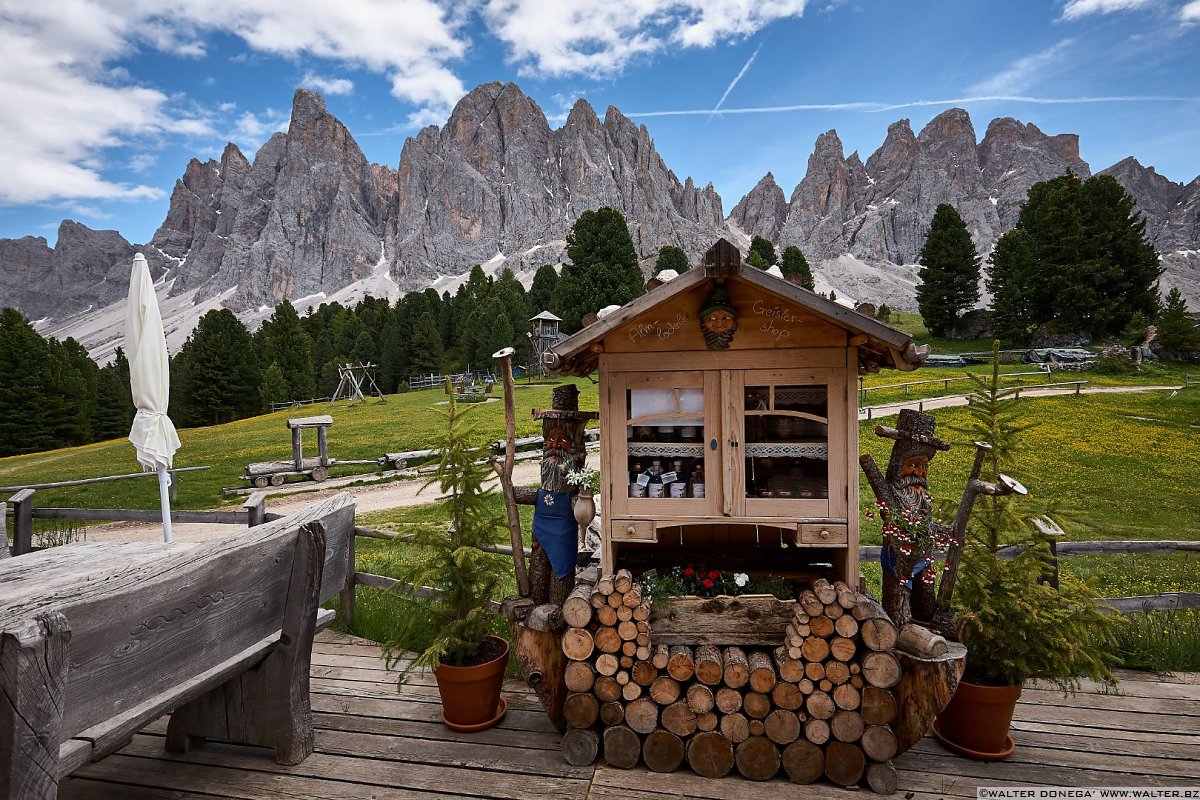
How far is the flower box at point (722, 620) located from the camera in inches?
152

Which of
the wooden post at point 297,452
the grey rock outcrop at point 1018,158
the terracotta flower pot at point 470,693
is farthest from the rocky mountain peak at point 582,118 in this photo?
the terracotta flower pot at point 470,693

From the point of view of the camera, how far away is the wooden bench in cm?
204

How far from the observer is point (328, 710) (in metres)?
4.42

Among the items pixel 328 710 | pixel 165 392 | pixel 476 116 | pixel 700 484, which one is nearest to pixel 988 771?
pixel 700 484

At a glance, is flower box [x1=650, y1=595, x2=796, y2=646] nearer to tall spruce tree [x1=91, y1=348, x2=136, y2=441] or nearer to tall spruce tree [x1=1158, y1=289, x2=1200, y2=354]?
tall spruce tree [x1=1158, y1=289, x2=1200, y2=354]

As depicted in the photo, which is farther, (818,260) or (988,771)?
(818,260)

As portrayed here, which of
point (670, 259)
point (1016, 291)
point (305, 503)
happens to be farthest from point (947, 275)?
point (305, 503)

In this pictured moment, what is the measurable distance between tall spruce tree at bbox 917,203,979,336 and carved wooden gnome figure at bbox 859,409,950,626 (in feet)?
160

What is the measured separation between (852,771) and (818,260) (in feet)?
469

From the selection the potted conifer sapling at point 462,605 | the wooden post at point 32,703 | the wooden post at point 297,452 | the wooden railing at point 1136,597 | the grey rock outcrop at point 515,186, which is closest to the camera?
the wooden post at point 32,703

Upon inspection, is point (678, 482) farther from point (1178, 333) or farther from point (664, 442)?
point (1178, 333)

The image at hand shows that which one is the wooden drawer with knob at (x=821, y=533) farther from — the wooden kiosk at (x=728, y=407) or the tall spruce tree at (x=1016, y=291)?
the tall spruce tree at (x=1016, y=291)

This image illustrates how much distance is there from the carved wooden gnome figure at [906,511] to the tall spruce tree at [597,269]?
34602 millimetres

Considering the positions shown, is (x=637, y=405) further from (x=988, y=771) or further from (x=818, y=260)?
(x=818, y=260)
